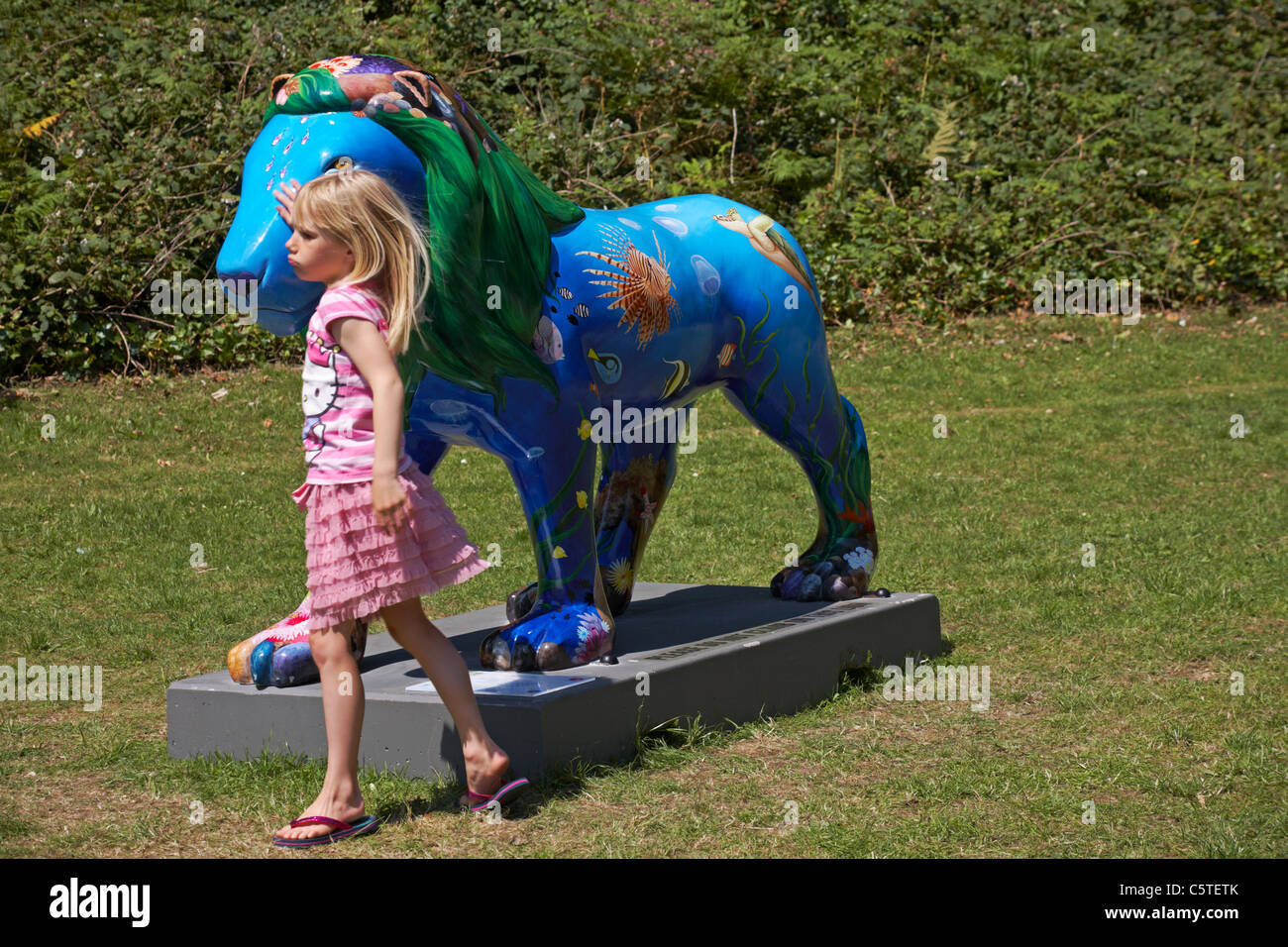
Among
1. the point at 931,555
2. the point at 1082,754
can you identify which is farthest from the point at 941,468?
the point at 1082,754

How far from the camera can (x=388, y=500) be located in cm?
319

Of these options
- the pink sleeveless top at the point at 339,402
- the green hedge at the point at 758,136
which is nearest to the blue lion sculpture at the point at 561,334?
the pink sleeveless top at the point at 339,402

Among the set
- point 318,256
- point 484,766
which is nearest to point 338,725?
point 484,766

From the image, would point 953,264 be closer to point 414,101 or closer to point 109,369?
point 109,369

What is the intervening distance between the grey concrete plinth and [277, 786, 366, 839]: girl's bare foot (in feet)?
1.41

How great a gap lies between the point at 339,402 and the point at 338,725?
0.74 metres

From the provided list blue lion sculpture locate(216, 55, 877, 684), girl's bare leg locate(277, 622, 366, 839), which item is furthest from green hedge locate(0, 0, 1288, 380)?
girl's bare leg locate(277, 622, 366, 839)

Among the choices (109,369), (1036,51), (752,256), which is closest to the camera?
(752,256)

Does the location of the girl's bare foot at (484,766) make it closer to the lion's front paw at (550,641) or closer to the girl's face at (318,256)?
the lion's front paw at (550,641)

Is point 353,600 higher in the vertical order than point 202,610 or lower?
higher

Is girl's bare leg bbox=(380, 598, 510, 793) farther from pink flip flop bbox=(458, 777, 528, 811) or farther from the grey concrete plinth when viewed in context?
the grey concrete plinth

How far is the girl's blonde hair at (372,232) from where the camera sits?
3393mm

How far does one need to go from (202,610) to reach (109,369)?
14.6 ft

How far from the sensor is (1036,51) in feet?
48.7
